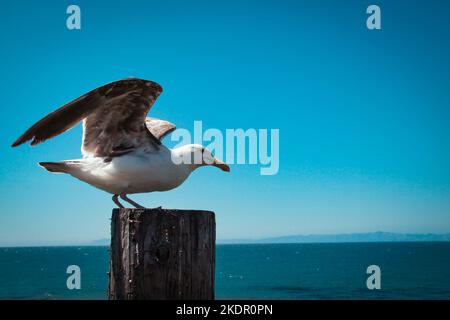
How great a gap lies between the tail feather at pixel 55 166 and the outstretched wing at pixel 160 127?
2.54 m

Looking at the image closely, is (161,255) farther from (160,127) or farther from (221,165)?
(160,127)

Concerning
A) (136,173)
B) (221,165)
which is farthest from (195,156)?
(136,173)

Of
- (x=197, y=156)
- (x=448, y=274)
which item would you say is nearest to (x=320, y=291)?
(x=448, y=274)

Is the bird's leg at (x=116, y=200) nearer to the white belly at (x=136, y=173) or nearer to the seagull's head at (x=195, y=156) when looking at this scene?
the white belly at (x=136, y=173)

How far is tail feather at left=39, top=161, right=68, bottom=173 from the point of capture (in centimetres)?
897

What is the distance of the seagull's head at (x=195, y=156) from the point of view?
9.02 m

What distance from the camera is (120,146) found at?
30.5ft

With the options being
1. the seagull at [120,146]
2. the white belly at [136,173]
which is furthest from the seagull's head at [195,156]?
the white belly at [136,173]

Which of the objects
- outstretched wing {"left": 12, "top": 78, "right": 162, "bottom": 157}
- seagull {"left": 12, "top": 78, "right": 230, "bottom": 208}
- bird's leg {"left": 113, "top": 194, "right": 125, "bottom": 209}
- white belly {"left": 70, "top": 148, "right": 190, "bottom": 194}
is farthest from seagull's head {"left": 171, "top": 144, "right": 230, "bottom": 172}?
bird's leg {"left": 113, "top": 194, "right": 125, "bottom": 209}

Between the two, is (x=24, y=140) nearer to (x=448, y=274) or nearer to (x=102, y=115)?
(x=102, y=115)

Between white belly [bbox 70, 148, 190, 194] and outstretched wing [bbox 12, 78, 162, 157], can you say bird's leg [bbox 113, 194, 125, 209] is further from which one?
outstretched wing [bbox 12, 78, 162, 157]

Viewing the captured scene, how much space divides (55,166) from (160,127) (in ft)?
10.0
